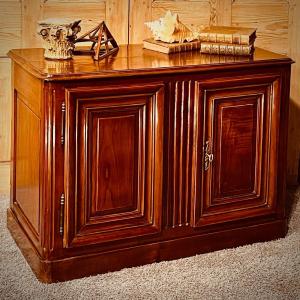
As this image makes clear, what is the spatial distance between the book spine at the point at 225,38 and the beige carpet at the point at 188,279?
79cm

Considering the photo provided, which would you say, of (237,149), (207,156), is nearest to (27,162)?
(207,156)

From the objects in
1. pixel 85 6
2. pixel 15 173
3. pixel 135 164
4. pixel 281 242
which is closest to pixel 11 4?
pixel 85 6

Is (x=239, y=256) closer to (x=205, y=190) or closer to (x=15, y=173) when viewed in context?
(x=205, y=190)

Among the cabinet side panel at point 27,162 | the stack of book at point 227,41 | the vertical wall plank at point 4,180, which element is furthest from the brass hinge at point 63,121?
the vertical wall plank at point 4,180

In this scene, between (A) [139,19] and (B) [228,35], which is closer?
(B) [228,35]

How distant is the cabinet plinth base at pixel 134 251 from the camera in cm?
267

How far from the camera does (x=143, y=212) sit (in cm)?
279

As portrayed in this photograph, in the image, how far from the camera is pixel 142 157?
274cm

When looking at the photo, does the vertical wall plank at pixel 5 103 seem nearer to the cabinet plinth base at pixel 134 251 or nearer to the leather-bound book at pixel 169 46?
the cabinet plinth base at pixel 134 251

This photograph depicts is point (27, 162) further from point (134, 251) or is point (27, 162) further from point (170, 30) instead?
point (170, 30)

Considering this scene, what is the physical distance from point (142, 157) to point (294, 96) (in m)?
1.31

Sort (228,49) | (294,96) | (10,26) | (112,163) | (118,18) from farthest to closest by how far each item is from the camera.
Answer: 1. (294,96)
2. (118,18)
3. (10,26)
4. (228,49)
5. (112,163)

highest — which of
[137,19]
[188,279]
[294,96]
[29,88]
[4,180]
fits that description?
[137,19]

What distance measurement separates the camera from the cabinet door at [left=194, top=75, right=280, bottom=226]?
9.32ft
